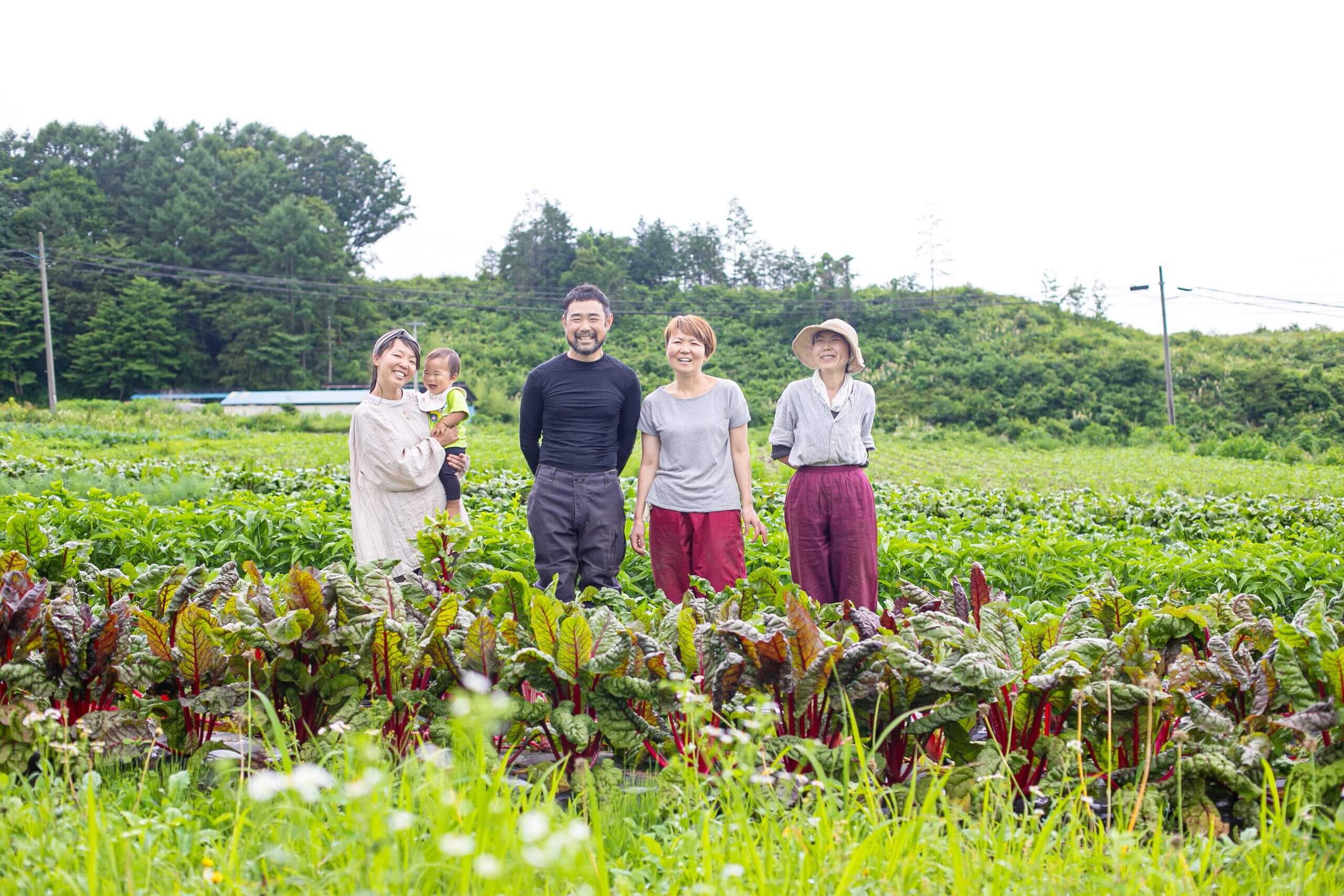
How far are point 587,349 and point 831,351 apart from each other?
44.0 inches

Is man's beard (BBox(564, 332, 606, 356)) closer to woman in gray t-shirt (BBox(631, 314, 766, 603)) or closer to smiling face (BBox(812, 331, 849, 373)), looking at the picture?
woman in gray t-shirt (BBox(631, 314, 766, 603))

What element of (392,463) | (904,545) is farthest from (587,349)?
(904,545)

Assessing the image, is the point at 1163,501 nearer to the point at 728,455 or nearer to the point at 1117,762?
the point at 728,455

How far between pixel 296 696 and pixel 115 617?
1.54ft

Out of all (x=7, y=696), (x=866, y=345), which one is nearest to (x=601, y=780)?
(x=7, y=696)

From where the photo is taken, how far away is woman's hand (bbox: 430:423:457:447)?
4.67 meters

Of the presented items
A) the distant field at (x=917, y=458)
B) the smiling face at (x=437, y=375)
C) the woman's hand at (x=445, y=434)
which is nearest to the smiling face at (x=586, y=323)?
the woman's hand at (x=445, y=434)

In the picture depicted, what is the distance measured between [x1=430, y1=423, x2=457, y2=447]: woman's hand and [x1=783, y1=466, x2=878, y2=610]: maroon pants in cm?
169

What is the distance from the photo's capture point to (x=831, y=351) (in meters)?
4.35

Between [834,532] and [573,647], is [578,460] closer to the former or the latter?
[834,532]

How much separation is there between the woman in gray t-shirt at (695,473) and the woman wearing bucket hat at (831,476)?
217mm

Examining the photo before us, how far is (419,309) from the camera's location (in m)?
47.0

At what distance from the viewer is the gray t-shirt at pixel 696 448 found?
429 centimetres

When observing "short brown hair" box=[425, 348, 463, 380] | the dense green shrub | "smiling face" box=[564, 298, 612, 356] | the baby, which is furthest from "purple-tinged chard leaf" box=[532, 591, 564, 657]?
the dense green shrub
